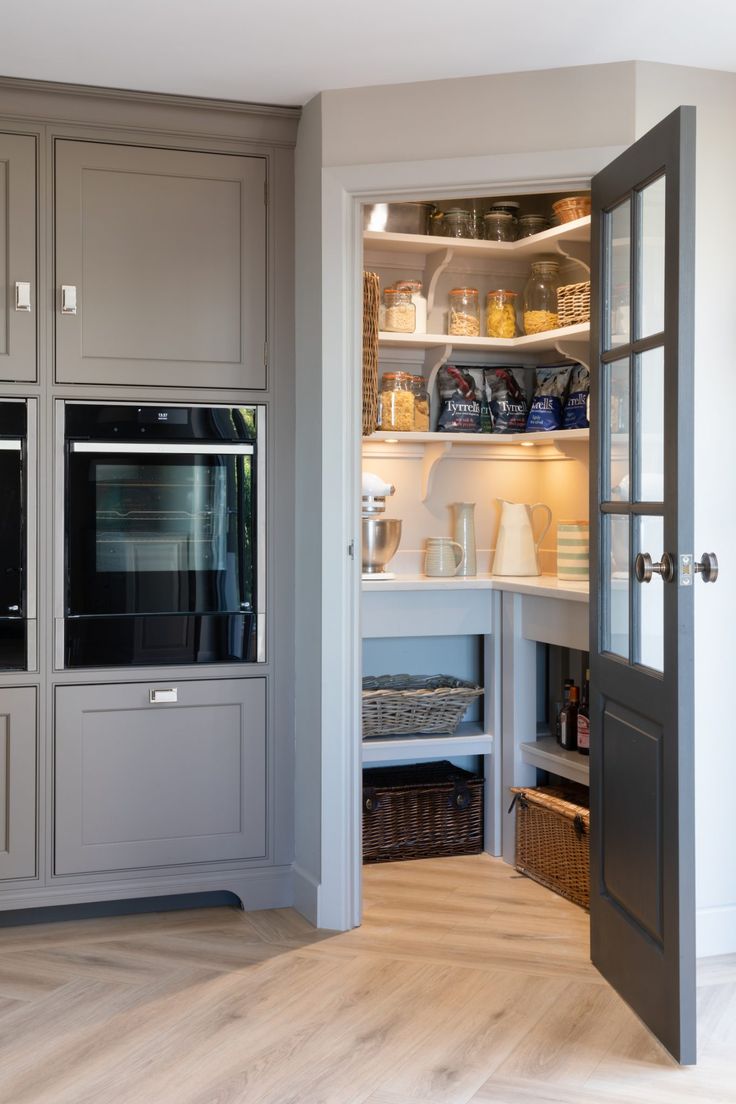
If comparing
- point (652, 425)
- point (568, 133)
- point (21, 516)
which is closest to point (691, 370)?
point (652, 425)

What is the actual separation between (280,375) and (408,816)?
1.51m

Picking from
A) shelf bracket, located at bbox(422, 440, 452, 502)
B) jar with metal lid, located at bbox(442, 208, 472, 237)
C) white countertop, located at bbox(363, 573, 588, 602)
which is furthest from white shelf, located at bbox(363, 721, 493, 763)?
jar with metal lid, located at bbox(442, 208, 472, 237)

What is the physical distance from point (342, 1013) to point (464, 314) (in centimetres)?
223

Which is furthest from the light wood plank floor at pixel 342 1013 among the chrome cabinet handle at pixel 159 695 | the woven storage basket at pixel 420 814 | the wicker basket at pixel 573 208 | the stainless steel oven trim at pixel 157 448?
the wicker basket at pixel 573 208

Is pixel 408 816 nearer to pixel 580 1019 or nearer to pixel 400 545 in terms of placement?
pixel 400 545

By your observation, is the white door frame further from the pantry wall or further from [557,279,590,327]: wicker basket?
[557,279,590,327]: wicker basket

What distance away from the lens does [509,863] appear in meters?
3.57

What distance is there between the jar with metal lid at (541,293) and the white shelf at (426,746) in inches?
54.0

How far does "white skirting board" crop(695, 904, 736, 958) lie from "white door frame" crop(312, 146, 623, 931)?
921 mm

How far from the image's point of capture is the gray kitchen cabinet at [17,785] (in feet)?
9.73

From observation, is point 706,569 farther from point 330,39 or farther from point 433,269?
point 433,269

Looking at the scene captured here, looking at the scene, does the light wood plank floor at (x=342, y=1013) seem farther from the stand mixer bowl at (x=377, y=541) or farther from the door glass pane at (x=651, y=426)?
the door glass pane at (x=651, y=426)

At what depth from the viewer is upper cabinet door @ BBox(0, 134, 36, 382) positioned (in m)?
2.93

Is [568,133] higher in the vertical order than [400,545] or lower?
higher
